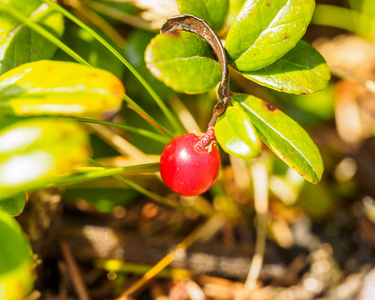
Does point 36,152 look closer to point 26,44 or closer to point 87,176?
point 87,176

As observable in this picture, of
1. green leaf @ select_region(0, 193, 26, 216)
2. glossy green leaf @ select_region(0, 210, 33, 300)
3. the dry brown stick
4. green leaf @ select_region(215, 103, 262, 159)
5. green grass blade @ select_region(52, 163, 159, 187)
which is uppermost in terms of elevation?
green leaf @ select_region(215, 103, 262, 159)

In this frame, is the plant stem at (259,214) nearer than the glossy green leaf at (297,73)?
No

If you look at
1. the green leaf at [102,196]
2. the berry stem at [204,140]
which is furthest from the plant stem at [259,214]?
the berry stem at [204,140]

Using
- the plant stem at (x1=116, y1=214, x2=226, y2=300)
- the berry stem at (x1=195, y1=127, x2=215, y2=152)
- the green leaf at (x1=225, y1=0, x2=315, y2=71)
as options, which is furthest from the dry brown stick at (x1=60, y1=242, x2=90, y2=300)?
the green leaf at (x1=225, y1=0, x2=315, y2=71)

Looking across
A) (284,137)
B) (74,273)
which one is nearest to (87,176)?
(284,137)

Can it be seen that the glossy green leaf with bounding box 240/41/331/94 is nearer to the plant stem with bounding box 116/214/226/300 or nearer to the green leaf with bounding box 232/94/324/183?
the green leaf with bounding box 232/94/324/183

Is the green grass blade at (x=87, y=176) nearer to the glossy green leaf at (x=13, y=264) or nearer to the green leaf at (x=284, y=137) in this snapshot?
the glossy green leaf at (x=13, y=264)

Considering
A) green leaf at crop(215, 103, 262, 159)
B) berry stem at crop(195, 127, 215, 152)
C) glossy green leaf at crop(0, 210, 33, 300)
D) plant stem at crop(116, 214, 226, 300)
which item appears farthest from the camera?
plant stem at crop(116, 214, 226, 300)
